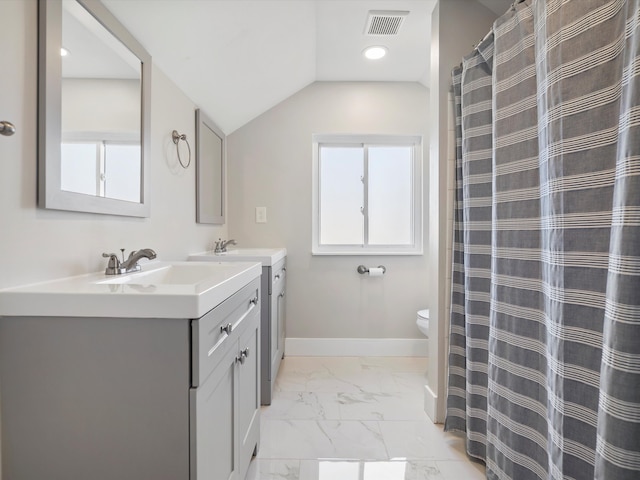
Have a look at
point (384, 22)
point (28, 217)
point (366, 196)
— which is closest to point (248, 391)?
point (28, 217)

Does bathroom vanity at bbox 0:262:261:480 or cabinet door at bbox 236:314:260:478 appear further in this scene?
cabinet door at bbox 236:314:260:478

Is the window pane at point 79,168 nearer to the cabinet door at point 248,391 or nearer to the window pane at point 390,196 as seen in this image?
the cabinet door at point 248,391

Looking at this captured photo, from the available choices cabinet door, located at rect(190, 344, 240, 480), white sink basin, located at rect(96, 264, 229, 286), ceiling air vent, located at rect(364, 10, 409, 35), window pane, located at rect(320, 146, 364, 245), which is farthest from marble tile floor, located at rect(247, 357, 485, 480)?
ceiling air vent, located at rect(364, 10, 409, 35)

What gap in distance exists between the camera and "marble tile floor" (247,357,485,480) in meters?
1.48

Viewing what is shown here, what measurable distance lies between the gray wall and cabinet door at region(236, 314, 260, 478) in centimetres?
134

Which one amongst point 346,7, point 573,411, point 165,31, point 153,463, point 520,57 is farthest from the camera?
point 346,7

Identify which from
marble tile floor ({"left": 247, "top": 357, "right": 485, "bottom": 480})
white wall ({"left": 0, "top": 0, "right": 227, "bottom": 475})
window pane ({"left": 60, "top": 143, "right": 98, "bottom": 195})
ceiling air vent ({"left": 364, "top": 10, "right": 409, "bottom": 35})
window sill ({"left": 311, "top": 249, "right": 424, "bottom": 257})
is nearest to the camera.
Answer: white wall ({"left": 0, "top": 0, "right": 227, "bottom": 475})

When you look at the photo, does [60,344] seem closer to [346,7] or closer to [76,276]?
[76,276]

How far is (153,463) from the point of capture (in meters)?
0.81

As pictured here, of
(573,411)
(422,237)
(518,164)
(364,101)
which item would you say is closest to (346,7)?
(364,101)

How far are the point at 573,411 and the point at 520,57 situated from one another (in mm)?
1172

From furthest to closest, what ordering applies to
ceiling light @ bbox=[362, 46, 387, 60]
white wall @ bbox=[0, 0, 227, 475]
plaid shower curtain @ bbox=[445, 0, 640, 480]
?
ceiling light @ bbox=[362, 46, 387, 60], white wall @ bbox=[0, 0, 227, 475], plaid shower curtain @ bbox=[445, 0, 640, 480]

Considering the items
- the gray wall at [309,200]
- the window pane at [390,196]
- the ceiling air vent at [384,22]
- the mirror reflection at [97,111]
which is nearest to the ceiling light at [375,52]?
the ceiling air vent at [384,22]

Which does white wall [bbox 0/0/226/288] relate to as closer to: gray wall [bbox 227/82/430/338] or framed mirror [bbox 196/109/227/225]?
framed mirror [bbox 196/109/227/225]
